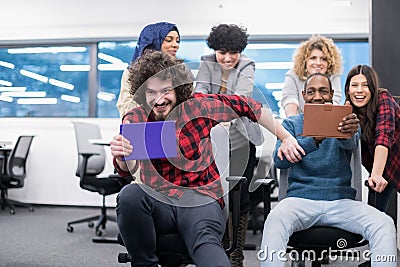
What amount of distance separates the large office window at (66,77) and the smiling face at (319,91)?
3136 mm

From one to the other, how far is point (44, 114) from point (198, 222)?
4.26 meters

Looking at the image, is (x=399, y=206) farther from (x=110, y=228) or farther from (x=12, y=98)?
(x=12, y=98)

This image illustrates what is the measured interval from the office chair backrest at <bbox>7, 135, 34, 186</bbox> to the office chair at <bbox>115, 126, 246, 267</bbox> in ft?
11.3

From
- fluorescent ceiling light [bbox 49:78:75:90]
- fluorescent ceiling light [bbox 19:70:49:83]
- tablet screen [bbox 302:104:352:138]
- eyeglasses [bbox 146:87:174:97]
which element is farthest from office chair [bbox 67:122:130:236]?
tablet screen [bbox 302:104:352:138]

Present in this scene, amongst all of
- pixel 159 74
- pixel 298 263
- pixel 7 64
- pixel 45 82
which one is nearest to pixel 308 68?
pixel 298 263

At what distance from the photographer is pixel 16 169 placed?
487 cm

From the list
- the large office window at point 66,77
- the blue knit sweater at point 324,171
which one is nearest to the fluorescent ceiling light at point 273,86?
the large office window at point 66,77

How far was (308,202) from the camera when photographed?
6.00 ft

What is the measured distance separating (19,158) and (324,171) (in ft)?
12.3

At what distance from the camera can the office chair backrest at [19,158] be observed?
4.80 metres

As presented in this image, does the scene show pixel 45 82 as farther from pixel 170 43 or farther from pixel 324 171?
pixel 324 171

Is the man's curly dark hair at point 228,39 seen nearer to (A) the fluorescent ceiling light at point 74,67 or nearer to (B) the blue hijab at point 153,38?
(B) the blue hijab at point 153,38

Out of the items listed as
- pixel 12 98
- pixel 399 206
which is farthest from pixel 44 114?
pixel 399 206

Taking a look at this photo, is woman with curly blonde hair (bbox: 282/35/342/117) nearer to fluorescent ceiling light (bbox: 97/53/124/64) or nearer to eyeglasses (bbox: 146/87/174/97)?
eyeglasses (bbox: 146/87/174/97)
